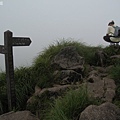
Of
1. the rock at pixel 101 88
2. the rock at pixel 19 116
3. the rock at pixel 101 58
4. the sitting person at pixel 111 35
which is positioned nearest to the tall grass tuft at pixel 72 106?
the rock at pixel 101 88

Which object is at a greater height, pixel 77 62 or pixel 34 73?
pixel 77 62

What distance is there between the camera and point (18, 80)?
253cm

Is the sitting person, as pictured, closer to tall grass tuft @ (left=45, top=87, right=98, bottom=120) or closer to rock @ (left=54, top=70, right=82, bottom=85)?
rock @ (left=54, top=70, right=82, bottom=85)

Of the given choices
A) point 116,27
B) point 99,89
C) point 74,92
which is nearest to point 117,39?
point 116,27

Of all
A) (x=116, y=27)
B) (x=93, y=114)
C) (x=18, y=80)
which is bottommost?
(x=18, y=80)

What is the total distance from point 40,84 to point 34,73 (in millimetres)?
345

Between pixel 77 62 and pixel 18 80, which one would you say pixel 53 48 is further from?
pixel 18 80

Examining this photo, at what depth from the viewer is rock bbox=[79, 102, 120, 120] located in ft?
4.03

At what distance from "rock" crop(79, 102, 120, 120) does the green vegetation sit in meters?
0.19

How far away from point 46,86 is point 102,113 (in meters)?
1.14

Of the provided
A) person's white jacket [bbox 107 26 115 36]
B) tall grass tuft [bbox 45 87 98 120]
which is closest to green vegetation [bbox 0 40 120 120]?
tall grass tuft [bbox 45 87 98 120]

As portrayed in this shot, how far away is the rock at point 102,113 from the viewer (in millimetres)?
1229

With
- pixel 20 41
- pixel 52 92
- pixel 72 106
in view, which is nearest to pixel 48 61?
pixel 20 41

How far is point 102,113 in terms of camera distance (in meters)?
1.25
